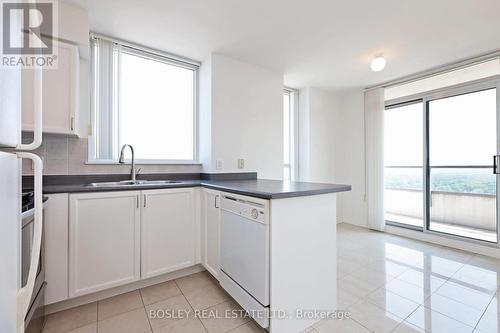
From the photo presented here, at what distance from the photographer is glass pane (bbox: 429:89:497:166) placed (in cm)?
273

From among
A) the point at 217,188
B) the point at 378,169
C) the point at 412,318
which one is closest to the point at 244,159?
the point at 217,188

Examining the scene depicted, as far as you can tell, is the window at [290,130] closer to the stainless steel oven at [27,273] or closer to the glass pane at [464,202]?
the glass pane at [464,202]

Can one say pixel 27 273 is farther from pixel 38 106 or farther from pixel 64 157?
pixel 64 157

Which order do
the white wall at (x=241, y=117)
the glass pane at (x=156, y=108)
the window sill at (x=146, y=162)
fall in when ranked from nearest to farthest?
the window sill at (x=146, y=162) < the glass pane at (x=156, y=108) < the white wall at (x=241, y=117)

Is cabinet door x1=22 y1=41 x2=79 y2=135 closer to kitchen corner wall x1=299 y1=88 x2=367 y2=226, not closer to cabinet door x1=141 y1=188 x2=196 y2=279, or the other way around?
cabinet door x1=141 y1=188 x2=196 y2=279

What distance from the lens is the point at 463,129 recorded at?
295 centimetres

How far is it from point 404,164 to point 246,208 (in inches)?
129

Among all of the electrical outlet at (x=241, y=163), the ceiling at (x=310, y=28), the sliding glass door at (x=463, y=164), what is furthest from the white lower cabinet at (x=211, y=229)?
the sliding glass door at (x=463, y=164)

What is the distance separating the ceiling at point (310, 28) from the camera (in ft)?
6.03

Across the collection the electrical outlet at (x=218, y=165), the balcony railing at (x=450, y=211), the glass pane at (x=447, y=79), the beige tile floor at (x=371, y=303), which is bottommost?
the beige tile floor at (x=371, y=303)

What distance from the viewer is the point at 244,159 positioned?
9.23 ft

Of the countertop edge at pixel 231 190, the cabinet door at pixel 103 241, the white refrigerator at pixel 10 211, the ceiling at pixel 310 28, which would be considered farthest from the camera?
the ceiling at pixel 310 28

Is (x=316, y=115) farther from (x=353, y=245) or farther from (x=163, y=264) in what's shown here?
(x=163, y=264)

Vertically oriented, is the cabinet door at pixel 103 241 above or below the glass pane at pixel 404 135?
below
